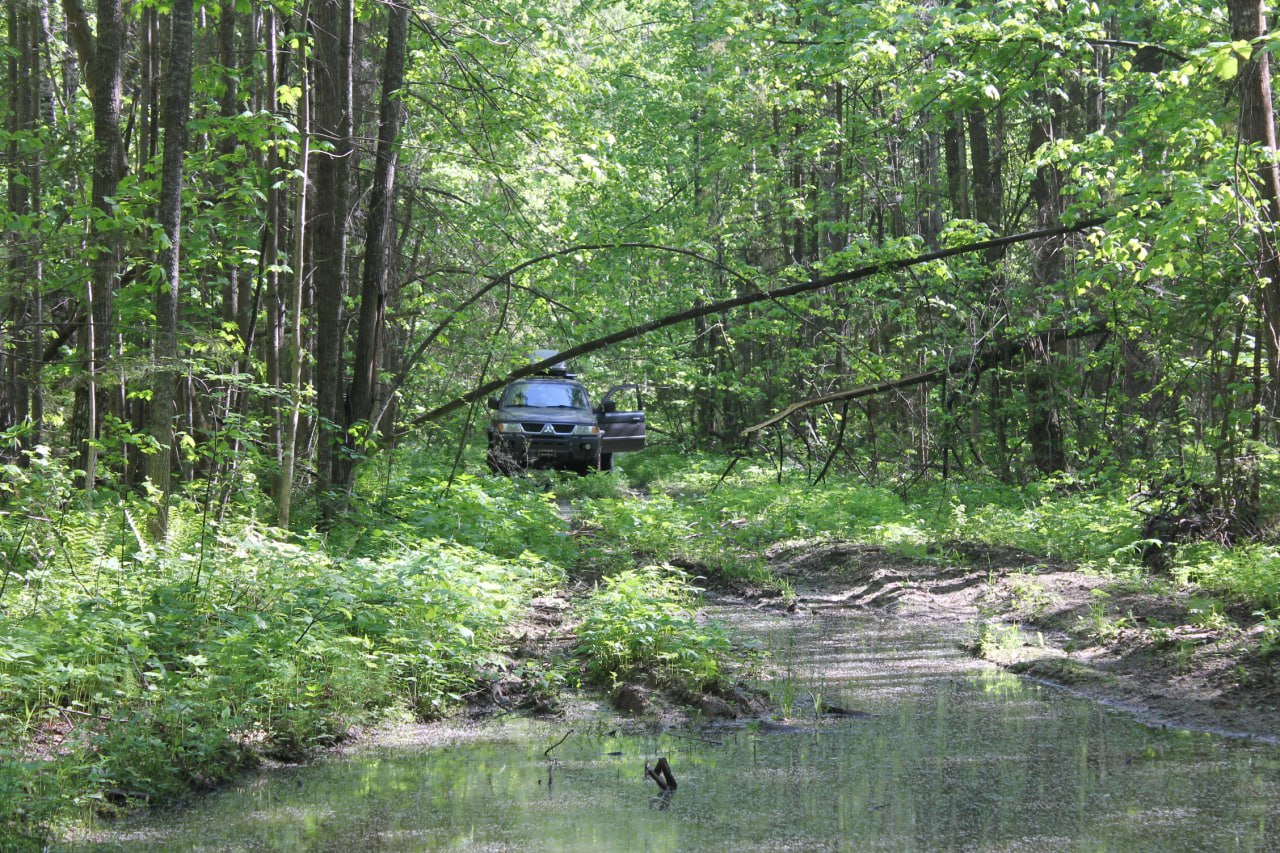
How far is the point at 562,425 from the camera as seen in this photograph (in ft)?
65.0

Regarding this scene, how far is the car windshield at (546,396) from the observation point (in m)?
20.5

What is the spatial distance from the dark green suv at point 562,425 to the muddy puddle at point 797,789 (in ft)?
42.6

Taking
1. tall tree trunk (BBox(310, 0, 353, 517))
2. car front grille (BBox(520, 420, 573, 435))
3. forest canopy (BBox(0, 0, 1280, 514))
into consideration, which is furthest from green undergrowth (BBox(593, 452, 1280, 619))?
car front grille (BBox(520, 420, 573, 435))

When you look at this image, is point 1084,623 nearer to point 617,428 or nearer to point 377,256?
point 377,256

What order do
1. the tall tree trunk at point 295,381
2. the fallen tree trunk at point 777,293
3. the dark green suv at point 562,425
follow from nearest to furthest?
1. the tall tree trunk at point 295,381
2. the fallen tree trunk at point 777,293
3. the dark green suv at point 562,425

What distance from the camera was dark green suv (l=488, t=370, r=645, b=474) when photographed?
770 inches

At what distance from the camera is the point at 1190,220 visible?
24.9 feet

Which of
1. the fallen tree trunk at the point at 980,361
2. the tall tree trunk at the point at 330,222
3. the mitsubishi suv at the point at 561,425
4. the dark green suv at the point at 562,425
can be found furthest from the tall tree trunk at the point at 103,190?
the mitsubishi suv at the point at 561,425

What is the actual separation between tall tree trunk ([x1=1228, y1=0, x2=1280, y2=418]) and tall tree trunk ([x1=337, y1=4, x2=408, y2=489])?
7.54 m

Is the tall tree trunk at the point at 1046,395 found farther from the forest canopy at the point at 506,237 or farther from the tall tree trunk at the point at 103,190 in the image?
the tall tree trunk at the point at 103,190

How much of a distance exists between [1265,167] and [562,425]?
13.3 meters

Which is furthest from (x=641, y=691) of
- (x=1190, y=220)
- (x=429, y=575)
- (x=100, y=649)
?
(x=1190, y=220)

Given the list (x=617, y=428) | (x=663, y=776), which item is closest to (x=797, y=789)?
(x=663, y=776)

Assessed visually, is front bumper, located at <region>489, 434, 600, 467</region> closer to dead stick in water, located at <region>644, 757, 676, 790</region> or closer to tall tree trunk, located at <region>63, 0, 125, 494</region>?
tall tree trunk, located at <region>63, 0, 125, 494</region>
